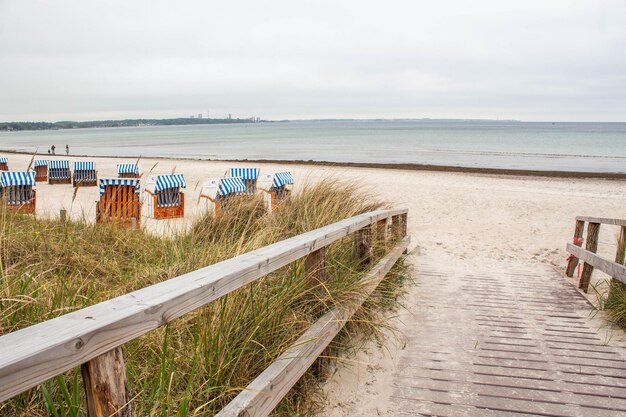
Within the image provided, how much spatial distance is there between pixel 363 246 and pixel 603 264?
2316mm

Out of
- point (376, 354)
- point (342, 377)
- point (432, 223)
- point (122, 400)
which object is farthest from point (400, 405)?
point (432, 223)

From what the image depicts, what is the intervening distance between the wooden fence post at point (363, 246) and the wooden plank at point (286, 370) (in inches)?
38.4

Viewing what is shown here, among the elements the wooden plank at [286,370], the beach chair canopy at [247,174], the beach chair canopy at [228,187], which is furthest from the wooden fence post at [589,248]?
the beach chair canopy at [247,174]

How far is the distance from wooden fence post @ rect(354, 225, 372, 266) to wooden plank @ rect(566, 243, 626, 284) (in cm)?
208

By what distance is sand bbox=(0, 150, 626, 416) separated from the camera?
3170 mm

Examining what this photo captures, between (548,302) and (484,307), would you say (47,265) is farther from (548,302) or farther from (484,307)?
(548,302)

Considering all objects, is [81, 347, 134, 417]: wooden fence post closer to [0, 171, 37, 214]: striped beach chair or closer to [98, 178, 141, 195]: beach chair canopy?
[98, 178, 141, 195]: beach chair canopy

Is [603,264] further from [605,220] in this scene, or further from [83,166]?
[83,166]

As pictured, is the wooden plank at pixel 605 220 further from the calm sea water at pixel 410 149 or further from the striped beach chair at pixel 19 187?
the calm sea water at pixel 410 149

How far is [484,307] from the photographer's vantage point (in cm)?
473

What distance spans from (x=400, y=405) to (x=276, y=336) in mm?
829

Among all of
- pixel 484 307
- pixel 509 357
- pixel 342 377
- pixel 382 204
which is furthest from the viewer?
pixel 382 204

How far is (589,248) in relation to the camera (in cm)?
579

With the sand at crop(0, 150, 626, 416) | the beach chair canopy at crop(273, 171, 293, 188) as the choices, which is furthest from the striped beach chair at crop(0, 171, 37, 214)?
the beach chair canopy at crop(273, 171, 293, 188)
